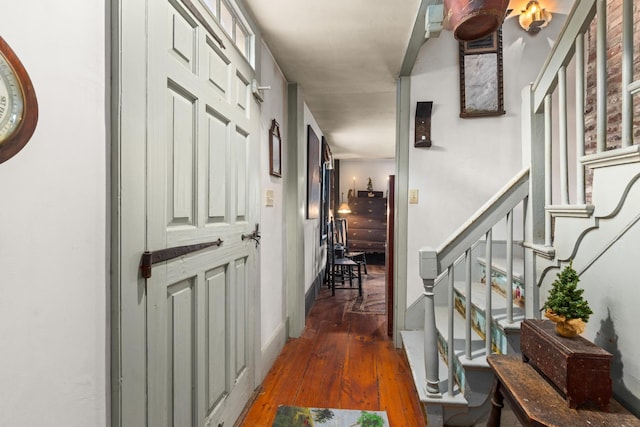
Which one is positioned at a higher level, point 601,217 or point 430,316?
point 601,217

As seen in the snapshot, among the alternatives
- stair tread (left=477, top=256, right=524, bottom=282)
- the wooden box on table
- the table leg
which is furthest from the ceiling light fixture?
the table leg

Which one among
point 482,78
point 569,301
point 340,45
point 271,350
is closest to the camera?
point 569,301

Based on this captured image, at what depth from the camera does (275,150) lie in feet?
8.14

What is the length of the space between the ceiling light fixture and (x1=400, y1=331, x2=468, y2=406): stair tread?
2.61 m

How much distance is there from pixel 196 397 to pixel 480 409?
56.2 inches

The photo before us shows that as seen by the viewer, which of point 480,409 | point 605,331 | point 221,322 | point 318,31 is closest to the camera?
point 605,331

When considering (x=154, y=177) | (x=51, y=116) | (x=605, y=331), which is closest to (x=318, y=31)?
(x=154, y=177)

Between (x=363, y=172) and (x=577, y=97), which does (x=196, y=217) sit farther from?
(x=363, y=172)

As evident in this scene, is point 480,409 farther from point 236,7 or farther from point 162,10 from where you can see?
point 236,7

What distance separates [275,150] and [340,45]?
2.85ft

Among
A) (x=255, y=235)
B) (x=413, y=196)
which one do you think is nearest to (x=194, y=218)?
(x=255, y=235)

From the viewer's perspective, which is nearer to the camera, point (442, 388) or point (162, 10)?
point (162, 10)

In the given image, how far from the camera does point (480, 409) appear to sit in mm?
1695

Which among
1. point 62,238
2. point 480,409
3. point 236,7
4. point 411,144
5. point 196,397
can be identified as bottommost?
point 480,409
